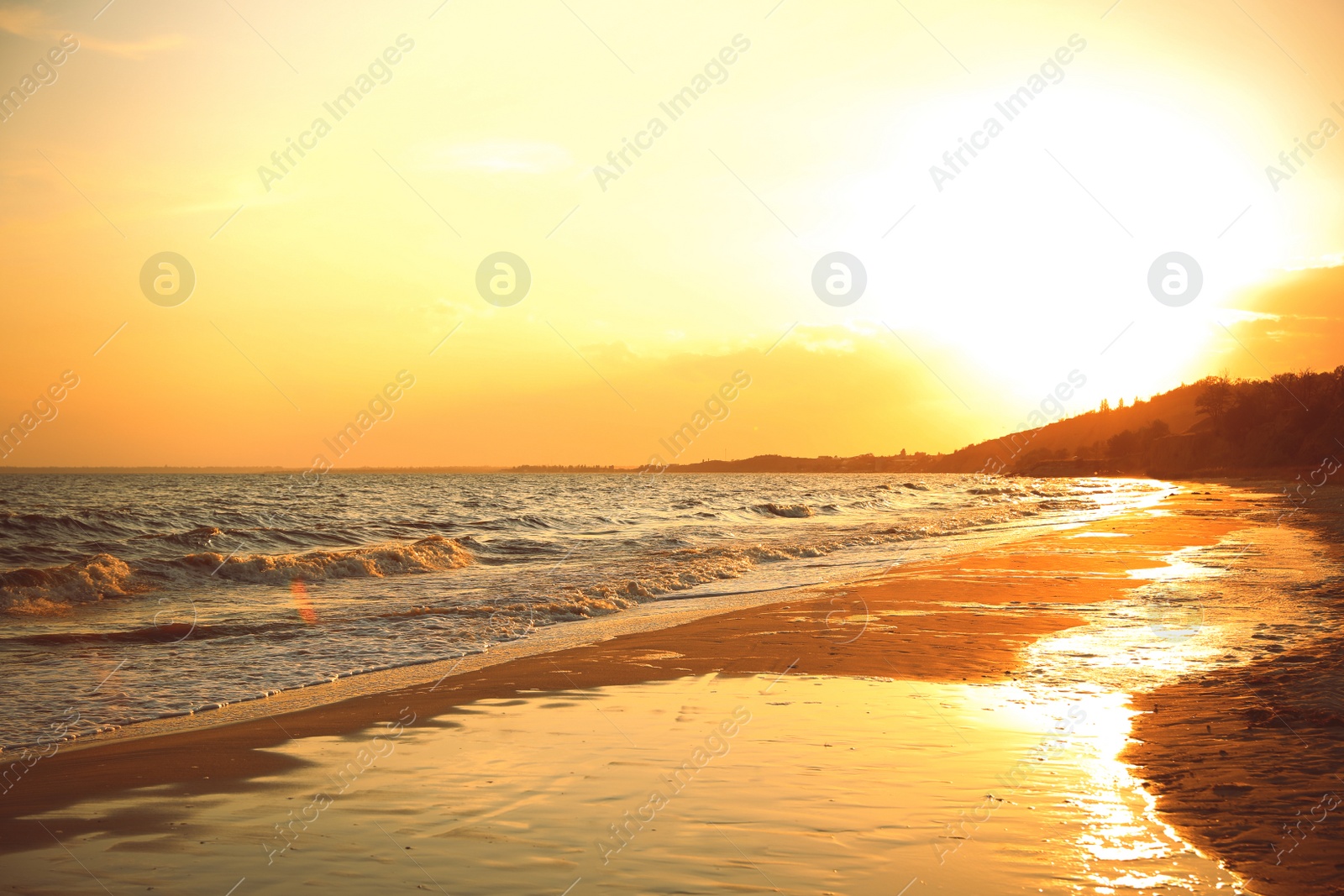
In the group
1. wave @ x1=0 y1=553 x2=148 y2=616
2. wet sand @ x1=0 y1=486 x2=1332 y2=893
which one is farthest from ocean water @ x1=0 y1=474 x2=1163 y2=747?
wet sand @ x1=0 y1=486 x2=1332 y2=893

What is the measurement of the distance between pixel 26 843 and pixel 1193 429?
474ft

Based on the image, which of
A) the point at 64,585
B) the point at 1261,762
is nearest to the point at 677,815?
the point at 1261,762

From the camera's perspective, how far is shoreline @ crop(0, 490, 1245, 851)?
7.10 m

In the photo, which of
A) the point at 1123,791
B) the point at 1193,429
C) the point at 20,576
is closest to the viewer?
the point at 1123,791

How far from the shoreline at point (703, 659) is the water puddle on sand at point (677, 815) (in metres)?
0.49

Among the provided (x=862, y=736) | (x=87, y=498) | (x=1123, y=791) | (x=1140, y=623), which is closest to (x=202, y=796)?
(x=862, y=736)

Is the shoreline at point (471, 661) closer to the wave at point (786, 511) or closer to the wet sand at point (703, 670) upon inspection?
the wet sand at point (703, 670)

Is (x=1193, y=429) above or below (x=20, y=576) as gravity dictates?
above

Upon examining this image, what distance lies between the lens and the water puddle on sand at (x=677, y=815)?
4.80 m

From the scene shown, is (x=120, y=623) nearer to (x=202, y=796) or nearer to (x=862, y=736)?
(x=202, y=796)

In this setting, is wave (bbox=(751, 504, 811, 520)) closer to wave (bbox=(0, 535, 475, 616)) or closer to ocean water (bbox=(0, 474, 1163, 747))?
ocean water (bbox=(0, 474, 1163, 747))

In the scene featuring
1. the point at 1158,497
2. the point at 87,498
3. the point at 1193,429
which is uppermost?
the point at 1193,429

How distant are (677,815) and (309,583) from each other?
19447mm

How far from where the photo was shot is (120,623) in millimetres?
15578
